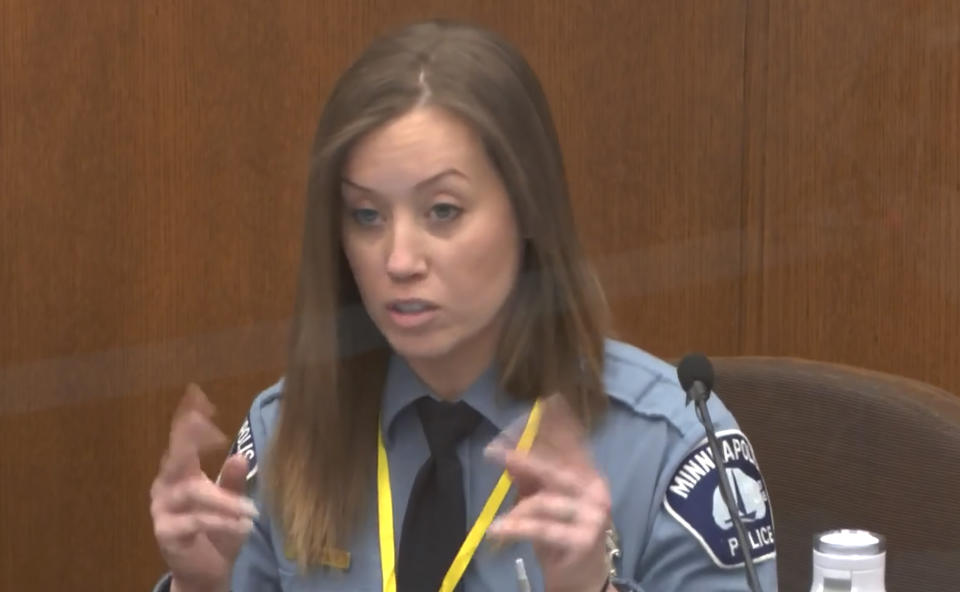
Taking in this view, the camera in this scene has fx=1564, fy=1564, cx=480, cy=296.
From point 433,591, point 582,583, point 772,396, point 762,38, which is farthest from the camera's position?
point 762,38

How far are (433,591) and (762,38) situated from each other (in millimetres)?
1311

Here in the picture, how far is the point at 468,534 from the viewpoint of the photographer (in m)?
1.57

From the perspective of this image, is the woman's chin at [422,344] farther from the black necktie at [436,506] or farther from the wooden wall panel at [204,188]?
the wooden wall panel at [204,188]

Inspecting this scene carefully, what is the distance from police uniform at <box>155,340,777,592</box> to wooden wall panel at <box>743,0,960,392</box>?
2.98ft

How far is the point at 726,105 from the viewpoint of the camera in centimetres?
255

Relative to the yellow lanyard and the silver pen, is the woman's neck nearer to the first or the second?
the yellow lanyard

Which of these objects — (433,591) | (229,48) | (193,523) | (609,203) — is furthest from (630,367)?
(229,48)

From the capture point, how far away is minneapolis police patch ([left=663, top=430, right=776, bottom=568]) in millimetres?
1454

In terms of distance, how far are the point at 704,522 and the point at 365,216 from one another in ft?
1.46

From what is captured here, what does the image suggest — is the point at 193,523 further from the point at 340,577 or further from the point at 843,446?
the point at 843,446

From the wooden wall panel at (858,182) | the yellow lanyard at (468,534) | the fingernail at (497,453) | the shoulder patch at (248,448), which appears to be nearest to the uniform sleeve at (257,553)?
the shoulder patch at (248,448)

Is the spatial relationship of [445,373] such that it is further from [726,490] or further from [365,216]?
[726,490]

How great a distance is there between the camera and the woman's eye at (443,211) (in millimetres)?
1524

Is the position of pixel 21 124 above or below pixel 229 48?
below
